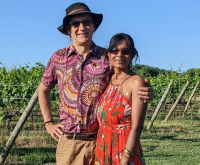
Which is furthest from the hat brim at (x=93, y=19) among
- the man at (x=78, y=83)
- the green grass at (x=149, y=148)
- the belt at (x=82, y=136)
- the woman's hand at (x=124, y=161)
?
the green grass at (x=149, y=148)

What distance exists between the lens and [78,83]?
9.20 feet

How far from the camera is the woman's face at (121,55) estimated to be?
254 cm

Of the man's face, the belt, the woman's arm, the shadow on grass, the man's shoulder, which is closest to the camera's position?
the woman's arm

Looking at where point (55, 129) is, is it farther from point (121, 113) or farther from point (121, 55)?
point (121, 55)

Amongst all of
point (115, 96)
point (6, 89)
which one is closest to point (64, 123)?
point (115, 96)

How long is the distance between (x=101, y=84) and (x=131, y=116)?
1.62ft

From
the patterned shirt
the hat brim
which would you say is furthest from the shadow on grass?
the hat brim

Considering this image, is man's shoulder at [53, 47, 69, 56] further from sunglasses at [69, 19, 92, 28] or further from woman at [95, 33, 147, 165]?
woman at [95, 33, 147, 165]

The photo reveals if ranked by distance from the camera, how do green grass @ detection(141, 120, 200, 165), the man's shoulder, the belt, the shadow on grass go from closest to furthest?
1. the belt
2. the man's shoulder
3. the shadow on grass
4. green grass @ detection(141, 120, 200, 165)

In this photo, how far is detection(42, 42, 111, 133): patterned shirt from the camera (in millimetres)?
2742

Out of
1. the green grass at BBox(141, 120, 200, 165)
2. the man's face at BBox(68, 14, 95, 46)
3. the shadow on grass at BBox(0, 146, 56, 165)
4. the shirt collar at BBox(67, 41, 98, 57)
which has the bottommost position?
the green grass at BBox(141, 120, 200, 165)

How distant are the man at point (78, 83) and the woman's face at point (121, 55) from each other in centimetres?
22

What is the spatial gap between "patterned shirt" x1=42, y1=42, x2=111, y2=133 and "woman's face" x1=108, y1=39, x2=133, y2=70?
0.22 metres

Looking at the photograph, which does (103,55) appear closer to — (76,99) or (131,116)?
(76,99)
